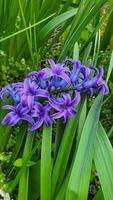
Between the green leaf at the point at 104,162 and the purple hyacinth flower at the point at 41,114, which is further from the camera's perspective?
the purple hyacinth flower at the point at 41,114

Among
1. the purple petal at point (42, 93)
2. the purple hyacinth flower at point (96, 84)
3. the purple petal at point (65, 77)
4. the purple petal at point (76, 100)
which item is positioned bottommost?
the purple petal at point (76, 100)

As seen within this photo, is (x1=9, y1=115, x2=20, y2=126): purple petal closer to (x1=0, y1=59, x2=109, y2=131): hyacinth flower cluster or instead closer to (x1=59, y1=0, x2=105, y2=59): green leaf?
(x1=0, y1=59, x2=109, y2=131): hyacinth flower cluster

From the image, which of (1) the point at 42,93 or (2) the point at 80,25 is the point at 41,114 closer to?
(1) the point at 42,93

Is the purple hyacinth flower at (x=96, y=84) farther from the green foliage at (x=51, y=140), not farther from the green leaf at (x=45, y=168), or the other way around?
the green leaf at (x=45, y=168)

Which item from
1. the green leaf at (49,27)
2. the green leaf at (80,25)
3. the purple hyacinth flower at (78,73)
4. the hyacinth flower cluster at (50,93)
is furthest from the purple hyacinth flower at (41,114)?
the green leaf at (49,27)

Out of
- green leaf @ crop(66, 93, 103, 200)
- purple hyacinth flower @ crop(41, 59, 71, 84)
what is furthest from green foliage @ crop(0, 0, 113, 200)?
purple hyacinth flower @ crop(41, 59, 71, 84)
